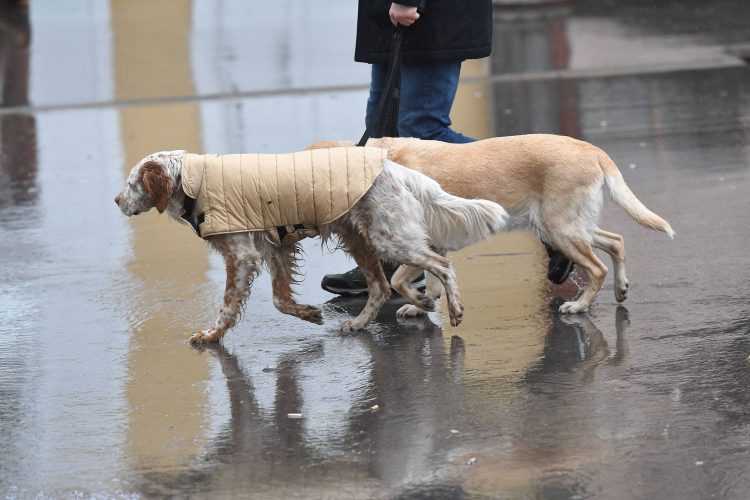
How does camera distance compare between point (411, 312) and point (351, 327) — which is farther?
point (411, 312)

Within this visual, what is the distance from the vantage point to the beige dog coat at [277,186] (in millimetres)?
5531

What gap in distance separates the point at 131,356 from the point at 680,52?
34.4ft

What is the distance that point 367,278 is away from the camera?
6.03 metres

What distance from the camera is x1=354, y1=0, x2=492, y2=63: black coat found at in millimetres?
6605

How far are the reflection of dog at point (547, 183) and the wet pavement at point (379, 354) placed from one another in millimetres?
310

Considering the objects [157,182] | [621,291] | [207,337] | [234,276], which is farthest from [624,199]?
[157,182]

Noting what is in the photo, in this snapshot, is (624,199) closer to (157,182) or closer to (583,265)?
(583,265)

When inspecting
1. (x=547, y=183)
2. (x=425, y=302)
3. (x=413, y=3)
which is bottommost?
(x=425, y=302)

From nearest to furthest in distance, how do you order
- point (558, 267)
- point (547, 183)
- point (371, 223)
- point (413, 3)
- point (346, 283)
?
point (371, 223) < point (547, 183) < point (558, 267) < point (413, 3) < point (346, 283)

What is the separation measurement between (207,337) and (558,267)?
1.80 m

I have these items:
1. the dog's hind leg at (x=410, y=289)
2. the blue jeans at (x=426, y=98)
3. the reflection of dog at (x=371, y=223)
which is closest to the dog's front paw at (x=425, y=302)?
the dog's hind leg at (x=410, y=289)

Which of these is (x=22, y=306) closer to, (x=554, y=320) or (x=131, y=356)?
(x=131, y=356)

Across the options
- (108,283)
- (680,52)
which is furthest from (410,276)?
(680,52)

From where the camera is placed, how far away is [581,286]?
644 cm
